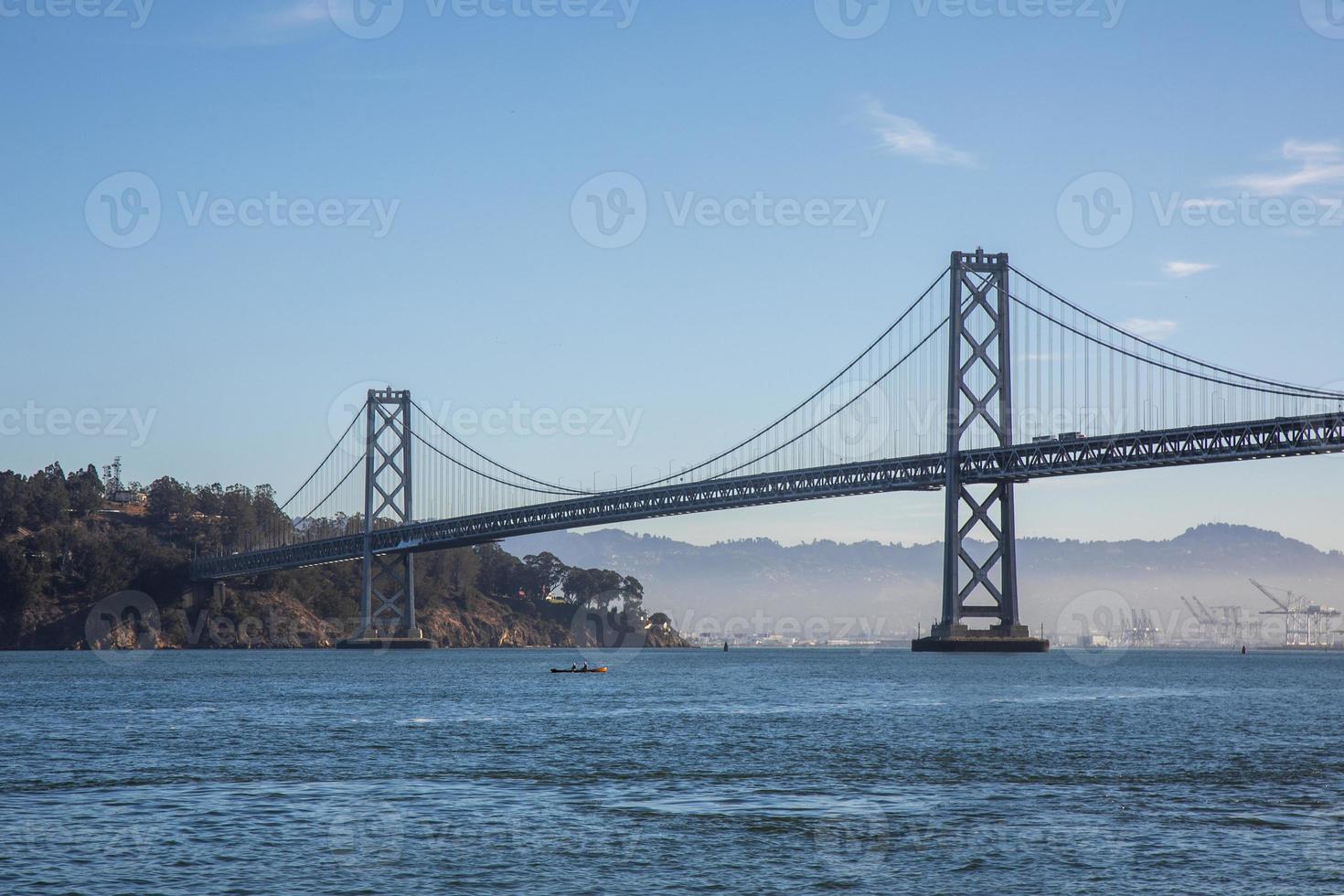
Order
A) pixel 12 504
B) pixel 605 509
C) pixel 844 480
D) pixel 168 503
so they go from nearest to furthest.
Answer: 1. pixel 844 480
2. pixel 605 509
3. pixel 12 504
4. pixel 168 503

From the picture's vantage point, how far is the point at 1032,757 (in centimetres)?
3678

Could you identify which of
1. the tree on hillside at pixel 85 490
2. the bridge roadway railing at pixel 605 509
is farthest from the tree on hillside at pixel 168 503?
the bridge roadway railing at pixel 605 509

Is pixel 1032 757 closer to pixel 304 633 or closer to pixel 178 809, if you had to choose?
pixel 178 809

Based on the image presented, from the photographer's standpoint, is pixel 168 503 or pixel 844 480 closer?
pixel 844 480

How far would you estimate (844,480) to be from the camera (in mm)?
102875

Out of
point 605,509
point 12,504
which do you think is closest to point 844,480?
point 605,509

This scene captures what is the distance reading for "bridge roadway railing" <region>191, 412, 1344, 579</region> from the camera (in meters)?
83.6

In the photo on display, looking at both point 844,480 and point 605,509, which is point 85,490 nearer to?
point 605,509

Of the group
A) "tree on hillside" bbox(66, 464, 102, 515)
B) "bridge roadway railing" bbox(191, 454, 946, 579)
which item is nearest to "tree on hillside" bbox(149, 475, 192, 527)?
"tree on hillside" bbox(66, 464, 102, 515)

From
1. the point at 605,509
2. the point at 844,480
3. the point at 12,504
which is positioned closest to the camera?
the point at 844,480

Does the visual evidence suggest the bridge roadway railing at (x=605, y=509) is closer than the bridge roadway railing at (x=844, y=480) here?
No

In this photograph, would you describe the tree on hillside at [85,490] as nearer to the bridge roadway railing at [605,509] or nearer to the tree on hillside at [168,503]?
the tree on hillside at [168,503]

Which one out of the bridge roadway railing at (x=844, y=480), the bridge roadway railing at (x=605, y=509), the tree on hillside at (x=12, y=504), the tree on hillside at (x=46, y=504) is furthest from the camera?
the tree on hillside at (x=46, y=504)

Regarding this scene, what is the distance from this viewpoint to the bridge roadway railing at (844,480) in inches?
3290
